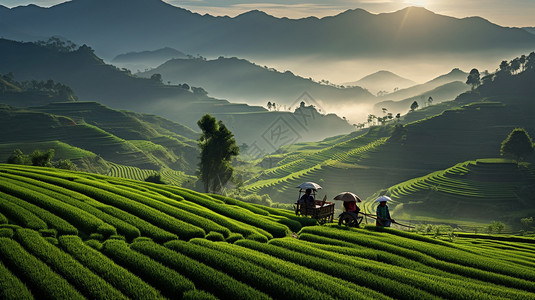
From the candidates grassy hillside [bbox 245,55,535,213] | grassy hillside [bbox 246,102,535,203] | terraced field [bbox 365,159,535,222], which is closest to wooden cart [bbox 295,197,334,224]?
terraced field [bbox 365,159,535,222]

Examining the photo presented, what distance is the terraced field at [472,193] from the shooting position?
111 meters

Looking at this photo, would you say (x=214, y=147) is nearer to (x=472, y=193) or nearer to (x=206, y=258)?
(x=206, y=258)

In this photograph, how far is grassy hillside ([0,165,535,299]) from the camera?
17000 mm

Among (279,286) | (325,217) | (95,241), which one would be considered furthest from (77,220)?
(325,217)

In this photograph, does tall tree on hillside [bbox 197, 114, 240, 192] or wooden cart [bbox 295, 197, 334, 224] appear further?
tall tree on hillside [bbox 197, 114, 240, 192]

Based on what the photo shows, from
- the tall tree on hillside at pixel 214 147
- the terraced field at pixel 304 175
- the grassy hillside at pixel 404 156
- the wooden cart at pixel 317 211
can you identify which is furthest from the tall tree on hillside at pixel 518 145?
the wooden cart at pixel 317 211

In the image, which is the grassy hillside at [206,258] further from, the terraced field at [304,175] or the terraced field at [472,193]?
the terraced field at [304,175]

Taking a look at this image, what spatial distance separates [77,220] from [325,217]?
20.6 meters

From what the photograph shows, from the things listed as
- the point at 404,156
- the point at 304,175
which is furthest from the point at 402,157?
the point at 304,175

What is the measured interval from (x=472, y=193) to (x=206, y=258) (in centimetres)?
11955

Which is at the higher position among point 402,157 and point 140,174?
point 402,157

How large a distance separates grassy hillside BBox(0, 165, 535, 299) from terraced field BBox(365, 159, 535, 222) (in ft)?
305

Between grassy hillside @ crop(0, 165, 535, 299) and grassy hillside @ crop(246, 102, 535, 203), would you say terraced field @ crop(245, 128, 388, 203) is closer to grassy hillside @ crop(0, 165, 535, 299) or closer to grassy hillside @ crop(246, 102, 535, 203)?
grassy hillside @ crop(246, 102, 535, 203)

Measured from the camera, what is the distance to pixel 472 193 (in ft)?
385
